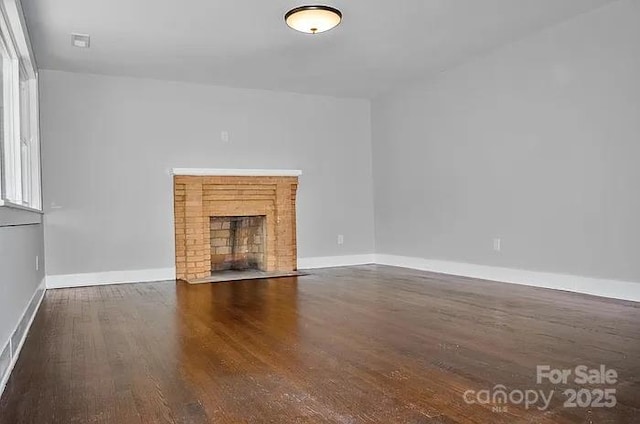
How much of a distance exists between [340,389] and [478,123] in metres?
3.91

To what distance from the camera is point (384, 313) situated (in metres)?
3.49

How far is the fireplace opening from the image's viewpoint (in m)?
6.34

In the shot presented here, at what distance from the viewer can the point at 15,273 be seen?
2.95 m

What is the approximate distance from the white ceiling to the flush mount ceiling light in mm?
109

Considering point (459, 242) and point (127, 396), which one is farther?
point (459, 242)

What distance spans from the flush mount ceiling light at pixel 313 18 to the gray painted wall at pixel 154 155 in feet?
8.11

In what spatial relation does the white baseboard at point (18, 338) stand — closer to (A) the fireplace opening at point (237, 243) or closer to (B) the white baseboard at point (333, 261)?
(A) the fireplace opening at point (237, 243)

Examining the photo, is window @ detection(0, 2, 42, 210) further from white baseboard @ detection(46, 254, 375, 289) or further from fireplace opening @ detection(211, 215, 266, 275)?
fireplace opening @ detection(211, 215, 266, 275)

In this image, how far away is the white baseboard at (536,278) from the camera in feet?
12.7

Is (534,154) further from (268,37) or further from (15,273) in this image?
(15,273)

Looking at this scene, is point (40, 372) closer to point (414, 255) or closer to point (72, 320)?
point (72, 320)

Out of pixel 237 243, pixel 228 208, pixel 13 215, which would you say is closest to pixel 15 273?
pixel 13 215

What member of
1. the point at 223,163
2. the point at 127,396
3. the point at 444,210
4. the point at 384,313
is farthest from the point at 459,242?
the point at 127,396

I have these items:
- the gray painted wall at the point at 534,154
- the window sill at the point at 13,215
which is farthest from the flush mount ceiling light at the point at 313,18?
the window sill at the point at 13,215
